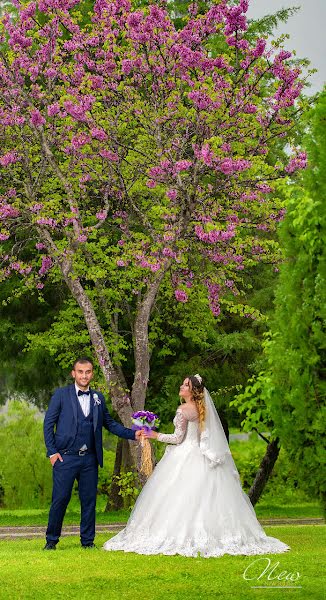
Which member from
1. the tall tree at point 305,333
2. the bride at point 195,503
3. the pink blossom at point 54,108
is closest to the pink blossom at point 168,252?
the pink blossom at point 54,108

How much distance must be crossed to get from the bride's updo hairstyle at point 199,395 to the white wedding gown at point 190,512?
3.1 inches

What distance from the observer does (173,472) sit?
13.1 m

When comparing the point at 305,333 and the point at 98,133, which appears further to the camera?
the point at 98,133

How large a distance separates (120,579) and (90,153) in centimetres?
1323

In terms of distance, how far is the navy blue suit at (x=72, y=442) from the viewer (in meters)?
12.5

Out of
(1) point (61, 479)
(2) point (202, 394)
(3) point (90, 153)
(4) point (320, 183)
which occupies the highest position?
(3) point (90, 153)

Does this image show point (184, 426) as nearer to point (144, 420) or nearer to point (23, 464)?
point (144, 420)

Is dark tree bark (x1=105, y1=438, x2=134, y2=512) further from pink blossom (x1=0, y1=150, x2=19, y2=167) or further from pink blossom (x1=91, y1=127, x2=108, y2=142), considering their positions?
pink blossom (x1=91, y1=127, x2=108, y2=142)

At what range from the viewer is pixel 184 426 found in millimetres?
13312

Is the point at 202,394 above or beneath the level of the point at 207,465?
above

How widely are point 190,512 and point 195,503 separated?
5.6 inches

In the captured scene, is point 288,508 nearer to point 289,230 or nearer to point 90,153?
point 90,153

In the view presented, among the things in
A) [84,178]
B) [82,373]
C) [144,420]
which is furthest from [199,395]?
[84,178]

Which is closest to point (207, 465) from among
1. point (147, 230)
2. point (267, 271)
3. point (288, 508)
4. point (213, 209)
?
point (213, 209)
